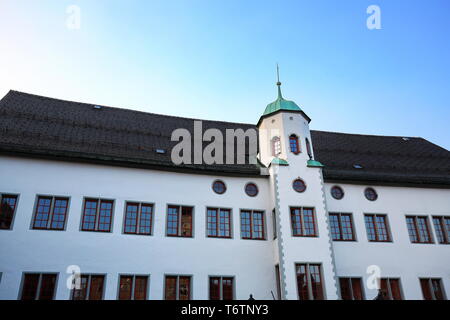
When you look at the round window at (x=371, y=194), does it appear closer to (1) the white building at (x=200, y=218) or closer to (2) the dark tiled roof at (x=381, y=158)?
(1) the white building at (x=200, y=218)

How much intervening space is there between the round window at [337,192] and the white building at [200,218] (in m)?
0.05

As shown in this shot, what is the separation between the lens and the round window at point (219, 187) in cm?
1914

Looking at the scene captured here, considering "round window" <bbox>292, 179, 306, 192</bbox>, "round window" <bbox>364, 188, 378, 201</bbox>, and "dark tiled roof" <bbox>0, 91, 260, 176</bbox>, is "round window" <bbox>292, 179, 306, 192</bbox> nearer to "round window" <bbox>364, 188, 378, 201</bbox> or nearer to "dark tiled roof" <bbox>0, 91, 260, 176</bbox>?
"dark tiled roof" <bbox>0, 91, 260, 176</bbox>

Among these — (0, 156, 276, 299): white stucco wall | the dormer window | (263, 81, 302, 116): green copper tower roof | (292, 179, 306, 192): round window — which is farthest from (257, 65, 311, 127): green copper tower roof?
(0, 156, 276, 299): white stucco wall

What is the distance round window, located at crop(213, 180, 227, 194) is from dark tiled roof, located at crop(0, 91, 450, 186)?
0.56 m

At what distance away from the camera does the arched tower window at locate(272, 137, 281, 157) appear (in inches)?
816

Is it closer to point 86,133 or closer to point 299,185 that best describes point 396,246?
point 299,185

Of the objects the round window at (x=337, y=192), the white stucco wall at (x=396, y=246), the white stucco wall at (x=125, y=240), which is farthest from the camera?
the round window at (x=337, y=192)

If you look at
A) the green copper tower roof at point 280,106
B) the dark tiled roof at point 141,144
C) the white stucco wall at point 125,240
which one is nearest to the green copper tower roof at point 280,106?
the green copper tower roof at point 280,106

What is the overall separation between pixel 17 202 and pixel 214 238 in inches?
332

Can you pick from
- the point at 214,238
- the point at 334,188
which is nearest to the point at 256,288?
the point at 214,238

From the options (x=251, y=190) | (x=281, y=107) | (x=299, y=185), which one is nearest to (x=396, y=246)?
(x=299, y=185)

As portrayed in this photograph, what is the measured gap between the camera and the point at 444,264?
19.6m

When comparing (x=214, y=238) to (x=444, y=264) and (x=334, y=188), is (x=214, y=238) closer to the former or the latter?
(x=334, y=188)
